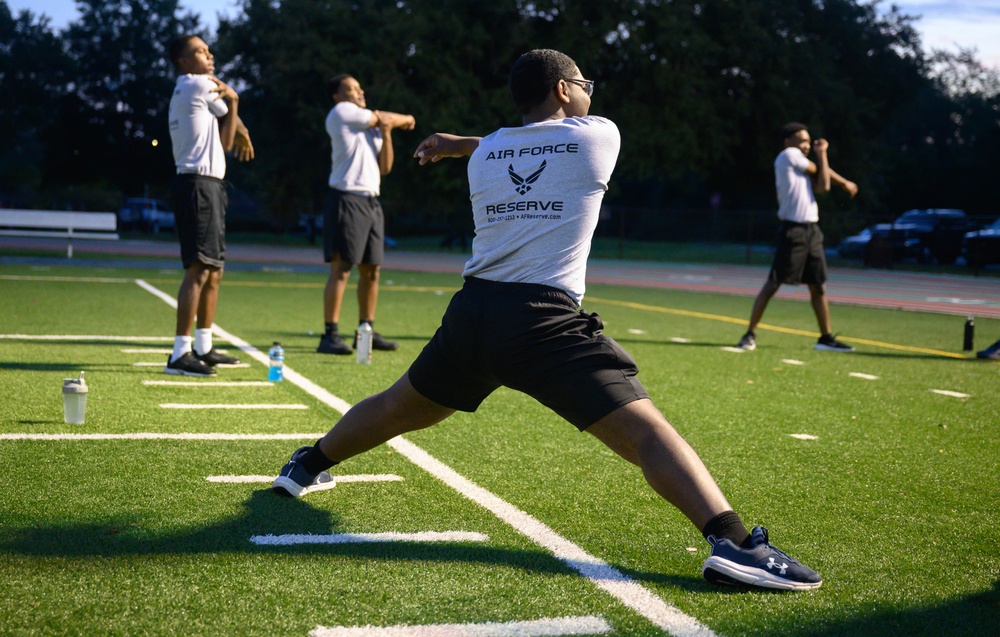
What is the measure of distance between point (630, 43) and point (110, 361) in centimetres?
2910

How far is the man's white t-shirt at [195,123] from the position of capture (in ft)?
24.7

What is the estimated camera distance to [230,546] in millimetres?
3611

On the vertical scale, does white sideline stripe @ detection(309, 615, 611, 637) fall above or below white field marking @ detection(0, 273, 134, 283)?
above

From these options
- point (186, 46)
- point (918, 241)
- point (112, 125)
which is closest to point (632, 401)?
point (186, 46)

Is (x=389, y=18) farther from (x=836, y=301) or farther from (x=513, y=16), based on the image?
(x=836, y=301)

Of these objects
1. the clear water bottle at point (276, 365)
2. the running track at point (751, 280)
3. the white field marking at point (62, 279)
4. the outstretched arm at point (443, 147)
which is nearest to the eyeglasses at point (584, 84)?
the outstretched arm at point (443, 147)

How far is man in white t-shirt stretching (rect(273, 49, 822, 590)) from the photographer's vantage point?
3.36 meters

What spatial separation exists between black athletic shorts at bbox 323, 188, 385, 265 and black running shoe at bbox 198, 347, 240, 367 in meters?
1.44

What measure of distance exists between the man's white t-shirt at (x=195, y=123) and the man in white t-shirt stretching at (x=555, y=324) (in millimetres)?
4395

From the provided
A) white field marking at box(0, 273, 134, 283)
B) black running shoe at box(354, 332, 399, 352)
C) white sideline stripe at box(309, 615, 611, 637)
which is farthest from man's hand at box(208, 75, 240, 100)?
white field marking at box(0, 273, 134, 283)

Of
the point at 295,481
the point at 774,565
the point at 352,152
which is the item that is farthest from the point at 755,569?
the point at 352,152

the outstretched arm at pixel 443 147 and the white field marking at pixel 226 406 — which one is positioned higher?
the outstretched arm at pixel 443 147

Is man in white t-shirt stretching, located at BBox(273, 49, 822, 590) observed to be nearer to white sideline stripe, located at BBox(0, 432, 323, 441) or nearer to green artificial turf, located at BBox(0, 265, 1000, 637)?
green artificial turf, located at BBox(0, 265, 1000, 637)

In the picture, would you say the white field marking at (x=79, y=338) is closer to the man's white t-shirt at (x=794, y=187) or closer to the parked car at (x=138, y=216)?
the man's white t-shirt at (x=794, y=187)
